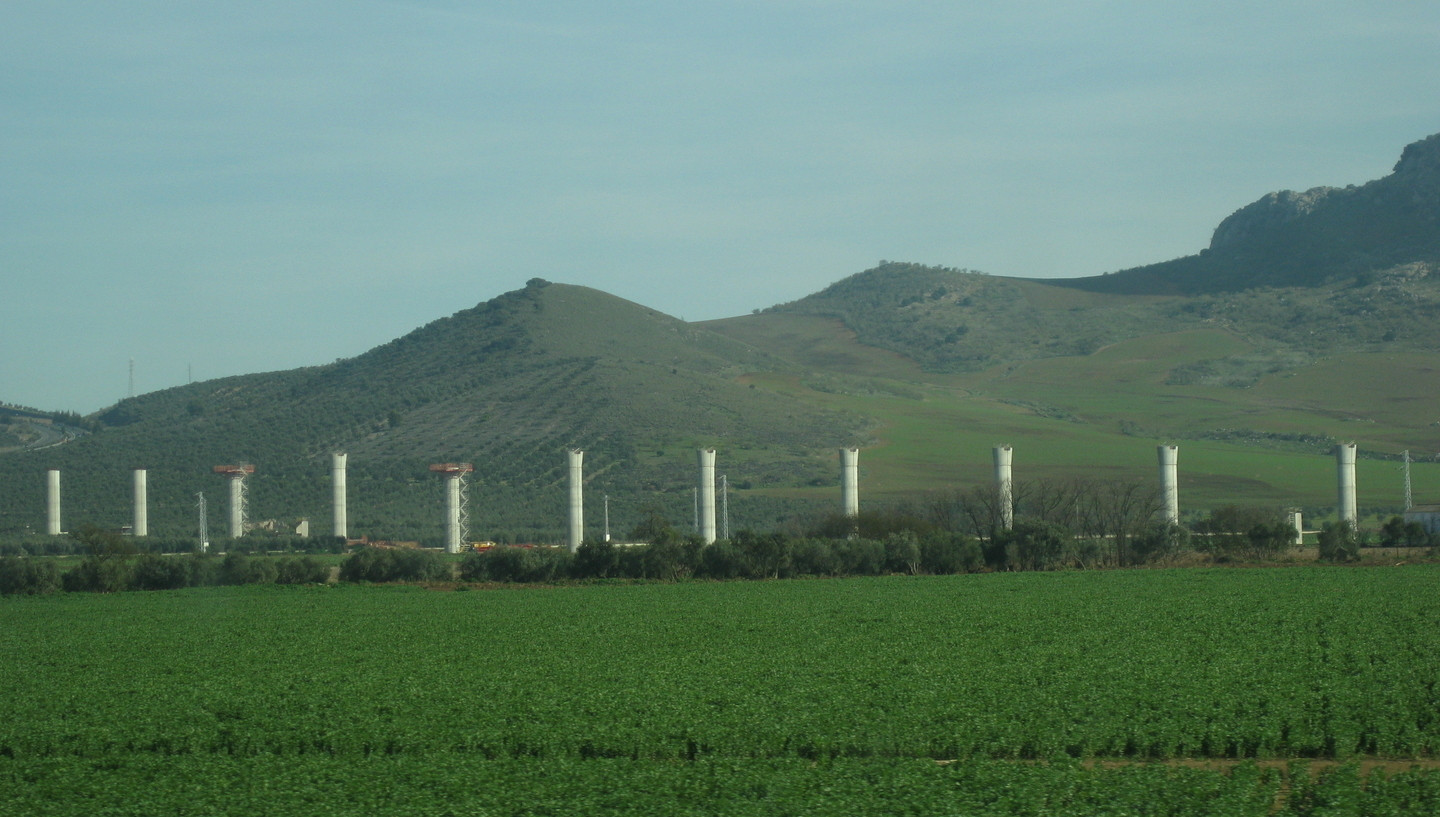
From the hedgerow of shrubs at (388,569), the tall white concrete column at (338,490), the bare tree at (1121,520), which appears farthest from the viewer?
the tall white concrete column at (338,490)

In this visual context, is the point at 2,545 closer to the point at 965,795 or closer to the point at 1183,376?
the point at 965,795

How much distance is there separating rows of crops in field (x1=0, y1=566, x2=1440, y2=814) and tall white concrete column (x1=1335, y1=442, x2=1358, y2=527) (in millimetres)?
40094

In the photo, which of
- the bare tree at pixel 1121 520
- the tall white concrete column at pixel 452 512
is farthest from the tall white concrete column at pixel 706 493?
the bare tree at pixel 1121 520

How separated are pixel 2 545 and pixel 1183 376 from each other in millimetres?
132679

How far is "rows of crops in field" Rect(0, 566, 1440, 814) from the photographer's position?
705 inches

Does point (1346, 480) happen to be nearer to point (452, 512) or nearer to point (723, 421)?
point (452, 512)

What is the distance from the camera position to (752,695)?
22344mm

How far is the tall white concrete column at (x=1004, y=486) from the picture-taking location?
234ft

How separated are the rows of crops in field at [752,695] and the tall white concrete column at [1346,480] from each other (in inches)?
1579

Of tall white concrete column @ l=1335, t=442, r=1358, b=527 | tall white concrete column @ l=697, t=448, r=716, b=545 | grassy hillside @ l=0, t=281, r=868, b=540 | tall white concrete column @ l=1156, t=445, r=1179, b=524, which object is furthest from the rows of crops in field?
grassy hillside @ l=0, t=281, r=868, b=540

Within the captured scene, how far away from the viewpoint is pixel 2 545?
8919 centimetres

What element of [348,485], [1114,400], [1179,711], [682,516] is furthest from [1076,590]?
[1114,400]

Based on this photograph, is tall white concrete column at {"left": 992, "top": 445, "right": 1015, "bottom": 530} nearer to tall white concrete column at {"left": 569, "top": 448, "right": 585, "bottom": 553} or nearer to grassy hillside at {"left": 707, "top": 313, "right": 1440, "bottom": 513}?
tall white concrete column at {"left": 569, "top": 448, "right": 585, "bottom": 553}

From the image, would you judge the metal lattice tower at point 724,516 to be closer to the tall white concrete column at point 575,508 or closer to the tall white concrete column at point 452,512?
the tall white concrete column at point 575,508
